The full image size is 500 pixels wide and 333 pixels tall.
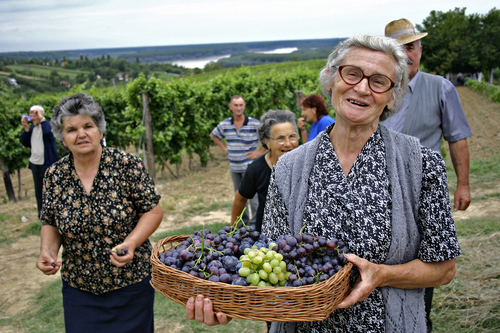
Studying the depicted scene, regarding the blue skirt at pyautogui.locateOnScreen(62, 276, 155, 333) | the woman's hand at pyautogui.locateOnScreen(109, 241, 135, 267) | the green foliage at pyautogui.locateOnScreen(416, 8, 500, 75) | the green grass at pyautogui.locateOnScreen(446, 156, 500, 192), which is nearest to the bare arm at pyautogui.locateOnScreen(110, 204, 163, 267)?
the woman's hand at pyautogui.locateOnScreen(109, 241, 135, 267)

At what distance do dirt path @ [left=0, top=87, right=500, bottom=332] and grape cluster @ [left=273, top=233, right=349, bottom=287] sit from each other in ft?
12.6

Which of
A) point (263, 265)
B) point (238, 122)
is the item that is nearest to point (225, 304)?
point (263, 265)

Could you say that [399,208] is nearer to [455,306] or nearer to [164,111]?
[455,306]

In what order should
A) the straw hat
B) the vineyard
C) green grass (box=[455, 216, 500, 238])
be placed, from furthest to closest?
the vineyard < green grass (box=[455, 216, 500, 238]) < the straw hat

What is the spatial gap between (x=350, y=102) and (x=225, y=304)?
0.94m

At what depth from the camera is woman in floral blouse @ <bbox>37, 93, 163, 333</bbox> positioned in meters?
2.39

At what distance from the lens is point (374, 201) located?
59.0 inches

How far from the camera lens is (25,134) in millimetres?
7504

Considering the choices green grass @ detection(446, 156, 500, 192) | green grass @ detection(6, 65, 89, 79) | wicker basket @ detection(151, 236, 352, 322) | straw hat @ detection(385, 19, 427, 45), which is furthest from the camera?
green grass @ detection(6, 65, 89, 79)

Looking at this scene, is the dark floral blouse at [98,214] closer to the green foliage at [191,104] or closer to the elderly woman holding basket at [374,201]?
the elderly woman holding basket at [374,201]

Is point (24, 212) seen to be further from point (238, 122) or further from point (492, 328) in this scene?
point (492, 328)

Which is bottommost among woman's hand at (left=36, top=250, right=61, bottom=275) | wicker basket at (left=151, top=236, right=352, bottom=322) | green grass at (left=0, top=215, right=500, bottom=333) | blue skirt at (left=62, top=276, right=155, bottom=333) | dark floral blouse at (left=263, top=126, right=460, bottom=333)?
green grass at (left=0, top=215, right=500, bottom=333)

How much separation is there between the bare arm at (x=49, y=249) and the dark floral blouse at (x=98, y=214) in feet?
0.15

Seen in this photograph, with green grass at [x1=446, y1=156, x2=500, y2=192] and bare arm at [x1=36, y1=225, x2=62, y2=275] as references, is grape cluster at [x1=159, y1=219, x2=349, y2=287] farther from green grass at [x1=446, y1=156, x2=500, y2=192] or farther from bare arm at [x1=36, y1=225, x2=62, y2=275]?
green grass at [x1=446, y1=156, x2=500, y2=192]
